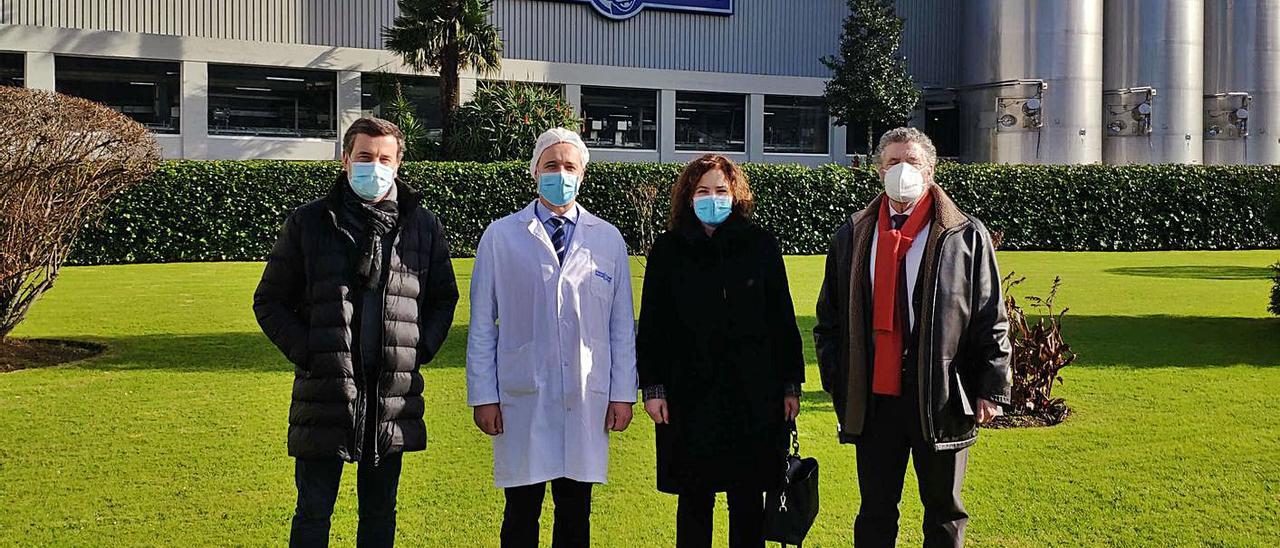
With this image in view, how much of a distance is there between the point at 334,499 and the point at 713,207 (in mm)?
1928

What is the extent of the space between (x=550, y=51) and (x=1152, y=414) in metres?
26.9

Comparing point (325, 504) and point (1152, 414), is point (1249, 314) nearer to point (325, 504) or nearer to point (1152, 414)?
point (1152, 414)

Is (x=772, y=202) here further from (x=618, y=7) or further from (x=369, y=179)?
(x=369, y=179)

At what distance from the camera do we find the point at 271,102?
105 feet

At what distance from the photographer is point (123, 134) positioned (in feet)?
42.4

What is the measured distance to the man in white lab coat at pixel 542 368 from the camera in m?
4.94

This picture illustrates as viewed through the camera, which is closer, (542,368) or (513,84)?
(542,368)

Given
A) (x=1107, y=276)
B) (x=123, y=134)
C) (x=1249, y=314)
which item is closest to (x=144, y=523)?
(x=123, y=134)

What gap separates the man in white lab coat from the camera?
16.2ft

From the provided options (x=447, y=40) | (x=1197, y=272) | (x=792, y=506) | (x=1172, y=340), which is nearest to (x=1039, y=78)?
(x=1197, y=272)

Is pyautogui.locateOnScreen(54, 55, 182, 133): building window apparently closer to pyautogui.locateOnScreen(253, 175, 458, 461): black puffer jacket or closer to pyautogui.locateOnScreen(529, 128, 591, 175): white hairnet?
pyautogui.locateOnScreen(253, 175, 458, 461): black puffer jacket

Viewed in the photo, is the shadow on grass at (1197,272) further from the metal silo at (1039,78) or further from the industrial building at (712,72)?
the industrial building at (712,72)

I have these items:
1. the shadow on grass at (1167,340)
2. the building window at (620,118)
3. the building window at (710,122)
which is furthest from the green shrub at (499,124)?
the shadow on grass at (1167,340)

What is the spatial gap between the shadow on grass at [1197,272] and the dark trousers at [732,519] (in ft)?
63.7
